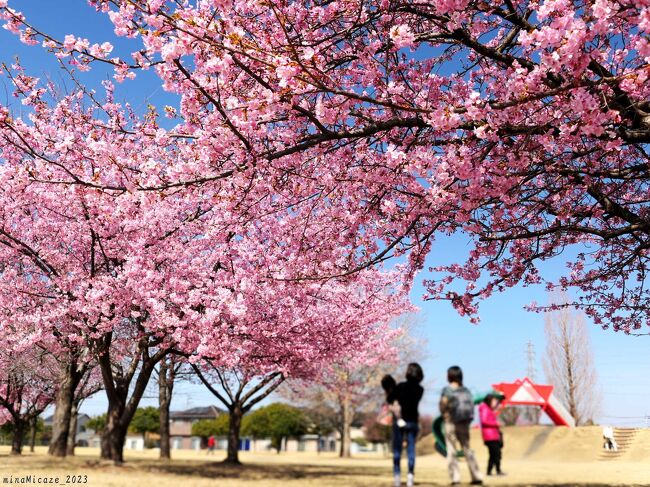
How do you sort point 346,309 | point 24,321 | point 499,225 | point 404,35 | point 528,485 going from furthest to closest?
point 346,309 → point 24,321 → point 499,225 → point 404,35 → point 528,485

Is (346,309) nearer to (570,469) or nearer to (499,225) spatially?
(499,225)

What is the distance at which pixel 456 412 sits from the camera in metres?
2.59

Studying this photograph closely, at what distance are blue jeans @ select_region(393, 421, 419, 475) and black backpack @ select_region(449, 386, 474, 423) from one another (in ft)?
0.72

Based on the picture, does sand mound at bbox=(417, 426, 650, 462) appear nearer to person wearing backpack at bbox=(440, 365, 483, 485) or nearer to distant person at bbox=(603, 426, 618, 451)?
person wearing backpack at bbox=(440, 365, 483, 485)

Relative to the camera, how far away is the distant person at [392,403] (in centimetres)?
268

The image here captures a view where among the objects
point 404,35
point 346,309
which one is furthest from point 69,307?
point 404,35

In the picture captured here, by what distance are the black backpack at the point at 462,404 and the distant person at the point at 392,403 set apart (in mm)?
242

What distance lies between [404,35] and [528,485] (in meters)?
4.59

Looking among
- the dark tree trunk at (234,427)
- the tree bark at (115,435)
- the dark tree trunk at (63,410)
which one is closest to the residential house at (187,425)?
the dark tree trunk at (234,427)

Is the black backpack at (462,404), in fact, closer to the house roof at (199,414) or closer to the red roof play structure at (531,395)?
the red roof play structure at (531,395)

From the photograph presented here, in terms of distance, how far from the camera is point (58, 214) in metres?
17.4

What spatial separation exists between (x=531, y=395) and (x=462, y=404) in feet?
2.09

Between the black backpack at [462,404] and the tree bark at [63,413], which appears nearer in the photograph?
the black backpack at [462,404]

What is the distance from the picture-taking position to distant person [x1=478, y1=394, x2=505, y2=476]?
2623mm
